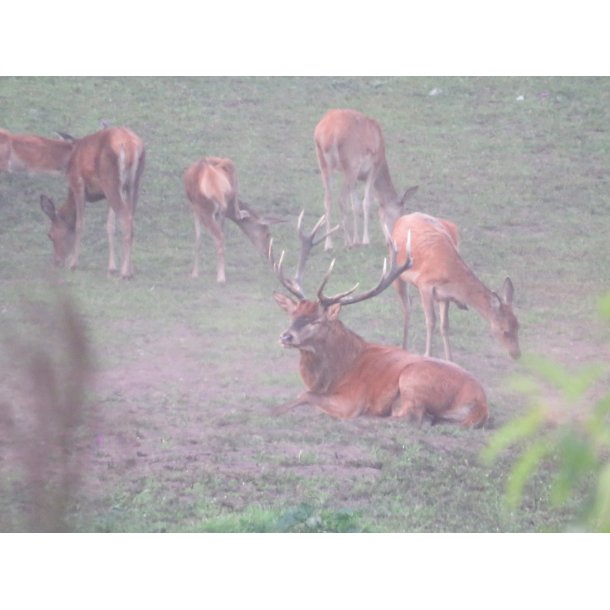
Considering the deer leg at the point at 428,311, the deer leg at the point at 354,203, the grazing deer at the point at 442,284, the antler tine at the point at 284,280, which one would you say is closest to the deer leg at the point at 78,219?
the antler tine at the point at 284,280

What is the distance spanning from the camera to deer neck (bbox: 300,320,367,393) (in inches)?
218

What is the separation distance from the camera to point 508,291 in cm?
564

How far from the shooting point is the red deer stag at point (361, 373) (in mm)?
5508

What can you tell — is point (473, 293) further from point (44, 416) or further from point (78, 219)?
point (44, 416)

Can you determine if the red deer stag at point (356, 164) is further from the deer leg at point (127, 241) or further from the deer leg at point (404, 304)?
the deer leg at point (127, 241)

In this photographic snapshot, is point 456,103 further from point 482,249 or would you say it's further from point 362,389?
point 362,389

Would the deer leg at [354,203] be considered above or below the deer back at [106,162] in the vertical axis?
below

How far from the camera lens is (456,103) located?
5.77 metres

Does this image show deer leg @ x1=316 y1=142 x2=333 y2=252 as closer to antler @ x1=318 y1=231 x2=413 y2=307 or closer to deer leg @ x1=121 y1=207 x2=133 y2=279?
antler @ x1=318 y1=231 x2=413 y2=307

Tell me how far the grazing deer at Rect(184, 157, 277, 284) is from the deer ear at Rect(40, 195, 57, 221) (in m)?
0.61

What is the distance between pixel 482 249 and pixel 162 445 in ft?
5.54

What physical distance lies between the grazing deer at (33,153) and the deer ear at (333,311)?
1.38m

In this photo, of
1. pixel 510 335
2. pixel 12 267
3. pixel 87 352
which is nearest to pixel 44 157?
pixel 12 267

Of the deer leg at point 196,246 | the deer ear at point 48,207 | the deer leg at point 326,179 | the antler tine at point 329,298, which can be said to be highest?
the deer leg at point 326,179
